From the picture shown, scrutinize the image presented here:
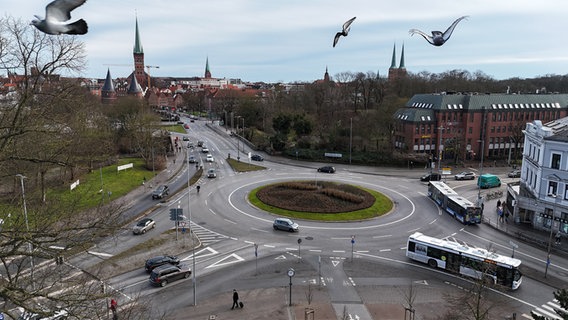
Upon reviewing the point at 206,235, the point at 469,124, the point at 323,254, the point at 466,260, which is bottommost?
the point at 323,254

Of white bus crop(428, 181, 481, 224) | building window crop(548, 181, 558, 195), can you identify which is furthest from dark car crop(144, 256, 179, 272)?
building window crop(548, 181, 558, 195)

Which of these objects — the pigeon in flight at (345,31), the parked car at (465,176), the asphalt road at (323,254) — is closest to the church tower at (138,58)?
the asphalt road at (323,254)

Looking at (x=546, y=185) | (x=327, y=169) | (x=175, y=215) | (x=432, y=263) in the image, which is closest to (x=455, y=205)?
(x=546, y=185)

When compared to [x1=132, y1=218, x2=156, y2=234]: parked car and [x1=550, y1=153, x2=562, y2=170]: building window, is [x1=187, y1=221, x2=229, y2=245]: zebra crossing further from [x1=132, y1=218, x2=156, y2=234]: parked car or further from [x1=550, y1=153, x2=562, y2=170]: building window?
[x1=550, y1=153, x2=562, y2=170]: building window

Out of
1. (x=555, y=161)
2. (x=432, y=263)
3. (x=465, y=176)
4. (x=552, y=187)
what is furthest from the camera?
(x=465, y=176)

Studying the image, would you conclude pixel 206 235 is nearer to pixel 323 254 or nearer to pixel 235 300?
pixel 323 254
